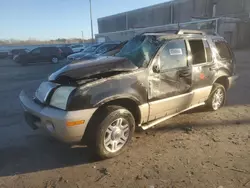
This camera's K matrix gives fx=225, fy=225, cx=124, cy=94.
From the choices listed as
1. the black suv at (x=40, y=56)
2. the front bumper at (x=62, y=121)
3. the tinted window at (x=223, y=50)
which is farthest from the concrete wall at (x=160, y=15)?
the front bumper at (x=62, y=121)

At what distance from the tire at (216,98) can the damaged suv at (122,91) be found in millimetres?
584

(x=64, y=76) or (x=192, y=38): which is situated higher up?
(x=192, y=38)

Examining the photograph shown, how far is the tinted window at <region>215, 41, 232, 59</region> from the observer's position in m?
5.18

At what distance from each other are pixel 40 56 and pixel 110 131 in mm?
18536

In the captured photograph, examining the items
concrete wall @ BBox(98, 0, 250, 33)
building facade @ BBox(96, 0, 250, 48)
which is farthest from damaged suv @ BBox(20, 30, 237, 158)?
concrete wall @ BBox(98, 0, 250, 33)

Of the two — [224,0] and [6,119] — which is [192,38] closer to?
[6,119]

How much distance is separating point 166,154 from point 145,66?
4.74ft

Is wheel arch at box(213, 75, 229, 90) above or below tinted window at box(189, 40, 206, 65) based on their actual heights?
below

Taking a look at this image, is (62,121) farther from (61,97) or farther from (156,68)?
(156,68)

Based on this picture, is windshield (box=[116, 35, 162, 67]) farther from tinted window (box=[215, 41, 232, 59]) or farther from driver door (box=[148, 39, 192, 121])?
tinted window (box=[215, 41, 232, 59])

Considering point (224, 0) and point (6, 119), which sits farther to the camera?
point (224, 0)

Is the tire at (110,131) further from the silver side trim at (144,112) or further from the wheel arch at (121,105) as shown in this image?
the silver side trim at (144,112)

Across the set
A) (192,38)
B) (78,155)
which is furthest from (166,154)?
(192,38)

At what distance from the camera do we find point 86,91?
3.05 metres
